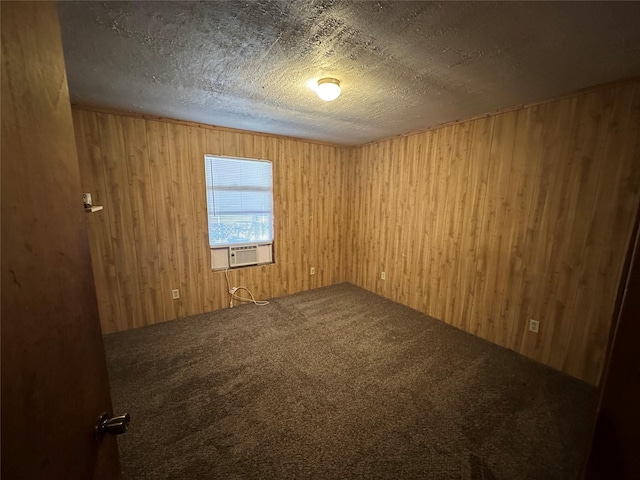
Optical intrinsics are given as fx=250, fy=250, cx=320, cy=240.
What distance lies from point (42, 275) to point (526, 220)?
10.1 ft

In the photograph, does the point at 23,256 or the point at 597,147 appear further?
the point at 597,147

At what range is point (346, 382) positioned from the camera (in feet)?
6.63

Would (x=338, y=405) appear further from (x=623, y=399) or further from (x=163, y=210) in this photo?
(x=163, y=210)

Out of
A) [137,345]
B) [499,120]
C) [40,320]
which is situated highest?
[499,120]

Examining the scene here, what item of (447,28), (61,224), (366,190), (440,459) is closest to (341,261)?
(366,190)

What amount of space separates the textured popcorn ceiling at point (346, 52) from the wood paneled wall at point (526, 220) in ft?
1.02

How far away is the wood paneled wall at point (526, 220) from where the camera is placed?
1891mm

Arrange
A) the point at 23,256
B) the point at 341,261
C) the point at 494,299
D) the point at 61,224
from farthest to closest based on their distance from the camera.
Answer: the point at 341,261
the point at 494,299
the point at 61,224
the point at 23,256

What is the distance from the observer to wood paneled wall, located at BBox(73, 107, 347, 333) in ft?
8.41

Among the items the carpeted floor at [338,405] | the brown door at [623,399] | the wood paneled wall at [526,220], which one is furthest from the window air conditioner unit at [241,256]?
the brown door at [623,399]

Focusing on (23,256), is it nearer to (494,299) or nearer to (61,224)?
(61,224)

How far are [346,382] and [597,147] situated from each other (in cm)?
268

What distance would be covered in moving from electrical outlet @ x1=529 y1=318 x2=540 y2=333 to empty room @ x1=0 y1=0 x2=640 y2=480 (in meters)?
0.01

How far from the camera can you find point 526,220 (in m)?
2.31
